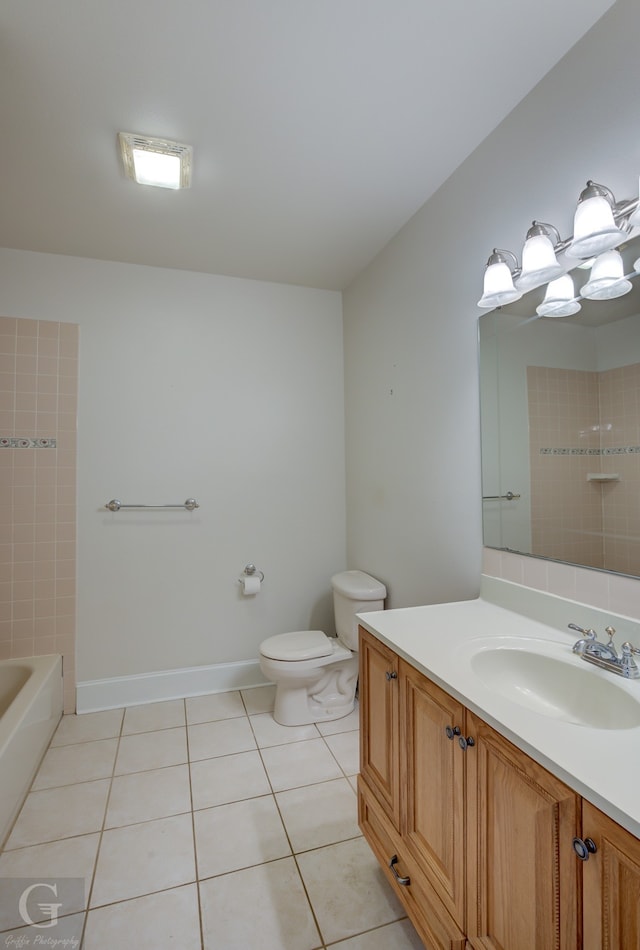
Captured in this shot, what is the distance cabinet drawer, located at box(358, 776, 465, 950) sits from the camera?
101cm

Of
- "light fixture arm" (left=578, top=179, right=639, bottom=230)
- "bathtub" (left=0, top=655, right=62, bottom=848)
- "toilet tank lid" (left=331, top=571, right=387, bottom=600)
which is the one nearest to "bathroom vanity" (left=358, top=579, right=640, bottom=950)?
"toilet tank lid" (left=331, top=571, right=387, bottom=600)

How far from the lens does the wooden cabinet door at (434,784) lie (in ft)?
3.22

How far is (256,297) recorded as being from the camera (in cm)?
279

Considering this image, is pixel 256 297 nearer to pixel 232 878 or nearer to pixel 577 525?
pixel 577 525

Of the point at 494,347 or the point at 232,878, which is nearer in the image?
the point at 232,878

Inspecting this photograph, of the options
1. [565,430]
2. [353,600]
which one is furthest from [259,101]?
[353,600]

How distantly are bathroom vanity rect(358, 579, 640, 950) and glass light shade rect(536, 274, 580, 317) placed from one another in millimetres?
857

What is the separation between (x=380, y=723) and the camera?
4.41 feet

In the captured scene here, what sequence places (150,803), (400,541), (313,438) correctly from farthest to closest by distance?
(313,438), (400,541), (150,803)

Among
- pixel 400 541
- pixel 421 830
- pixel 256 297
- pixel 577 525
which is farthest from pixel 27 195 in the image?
pixel 421 830

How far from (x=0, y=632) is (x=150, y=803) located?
1.23 meters

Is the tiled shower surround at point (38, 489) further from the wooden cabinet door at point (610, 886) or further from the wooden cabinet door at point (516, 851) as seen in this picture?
the wooden cabinet door at point (610, 886)

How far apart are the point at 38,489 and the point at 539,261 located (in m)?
2.48

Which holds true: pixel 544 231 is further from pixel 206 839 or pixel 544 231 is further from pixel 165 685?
pixel 165 685
